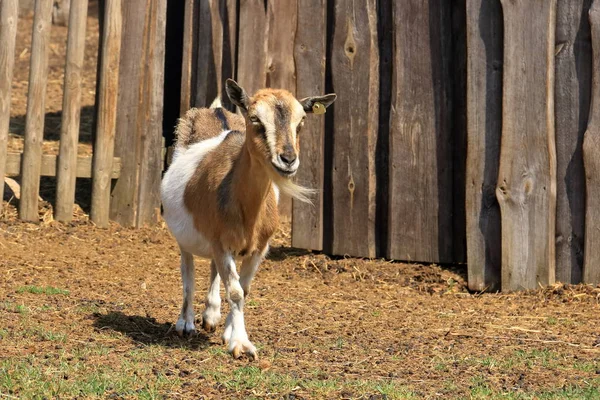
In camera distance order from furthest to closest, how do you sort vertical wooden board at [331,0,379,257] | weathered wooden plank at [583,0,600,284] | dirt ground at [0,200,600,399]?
1. vertical wooden board at [331,0,379,257]
2. weathered wooden plank at [583,0,600,284]
3. dirt ground at [0,200,600,399]

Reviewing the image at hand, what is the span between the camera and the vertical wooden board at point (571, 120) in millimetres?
8195

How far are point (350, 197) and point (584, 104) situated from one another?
2.33 metres

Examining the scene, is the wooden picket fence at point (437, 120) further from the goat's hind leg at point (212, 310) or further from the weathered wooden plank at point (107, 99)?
the goat's hind leg at point (212, 310)

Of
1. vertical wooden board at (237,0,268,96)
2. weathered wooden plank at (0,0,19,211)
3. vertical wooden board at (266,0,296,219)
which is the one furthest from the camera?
vertical wooden board at (237,0,268,96)

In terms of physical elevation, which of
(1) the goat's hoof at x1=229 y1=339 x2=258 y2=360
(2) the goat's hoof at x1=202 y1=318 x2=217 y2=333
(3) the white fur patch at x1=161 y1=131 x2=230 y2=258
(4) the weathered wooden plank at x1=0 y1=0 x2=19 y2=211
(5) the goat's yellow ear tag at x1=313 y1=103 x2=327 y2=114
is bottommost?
(1) the goat's hoof at x1=229 y1=339 x2=258 y2=360

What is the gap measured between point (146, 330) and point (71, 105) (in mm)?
3727

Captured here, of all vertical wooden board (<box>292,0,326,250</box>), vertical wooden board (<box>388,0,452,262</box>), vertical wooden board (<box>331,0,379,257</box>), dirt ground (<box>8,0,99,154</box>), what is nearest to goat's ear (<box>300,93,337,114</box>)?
vertical wooden board (<box>388,0,452,262</box>)

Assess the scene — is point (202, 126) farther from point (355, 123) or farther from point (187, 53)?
point (187, 53)

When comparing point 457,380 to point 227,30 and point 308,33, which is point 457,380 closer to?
point 308,33

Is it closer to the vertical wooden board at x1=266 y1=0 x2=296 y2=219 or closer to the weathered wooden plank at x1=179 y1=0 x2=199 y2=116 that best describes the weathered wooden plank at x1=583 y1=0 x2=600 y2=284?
the vertical wooden board at x1=266 y1=0 x2=296 y2=219

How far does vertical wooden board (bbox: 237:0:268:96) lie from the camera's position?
9.92 metres

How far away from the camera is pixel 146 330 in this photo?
23.0 feet

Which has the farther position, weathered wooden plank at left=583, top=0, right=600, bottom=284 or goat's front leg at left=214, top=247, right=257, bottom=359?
weathered wooden plank at left=583, top=0, right=600, bottom=284

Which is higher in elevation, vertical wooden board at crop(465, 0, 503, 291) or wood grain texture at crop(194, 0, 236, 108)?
wood grain texture at crop(194, 0, 236, 108)
